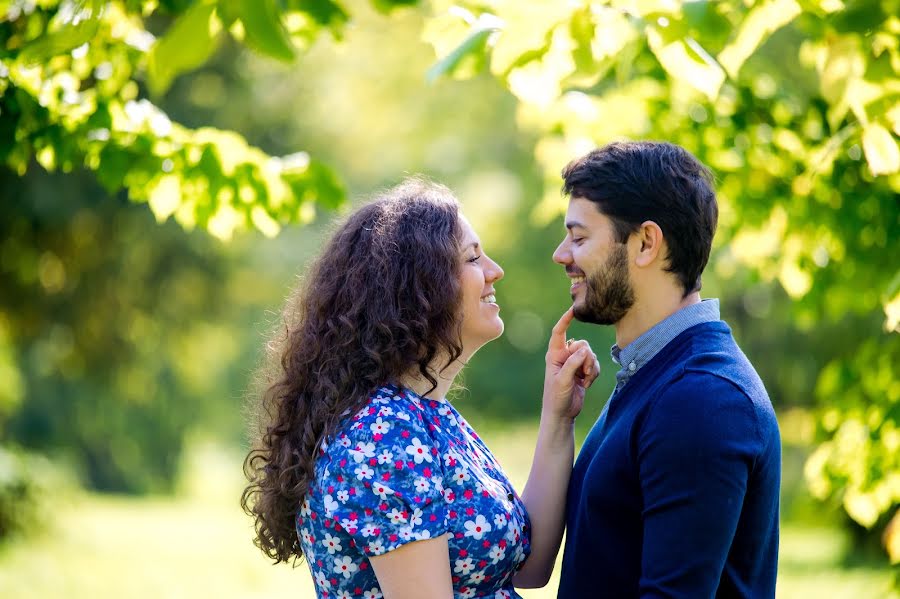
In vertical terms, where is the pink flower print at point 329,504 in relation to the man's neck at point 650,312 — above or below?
below

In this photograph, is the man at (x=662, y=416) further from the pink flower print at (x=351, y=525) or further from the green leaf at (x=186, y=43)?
the green leaf at (x=186, y=43)

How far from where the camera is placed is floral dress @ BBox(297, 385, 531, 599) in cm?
242

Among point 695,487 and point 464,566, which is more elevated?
point 695,487

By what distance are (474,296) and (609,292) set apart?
368 millimetres

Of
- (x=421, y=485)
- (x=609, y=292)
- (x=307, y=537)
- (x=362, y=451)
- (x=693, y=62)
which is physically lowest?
(x=307, y=537)

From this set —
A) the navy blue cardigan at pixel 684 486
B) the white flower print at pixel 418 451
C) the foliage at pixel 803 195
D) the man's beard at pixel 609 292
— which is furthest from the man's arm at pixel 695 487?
the foliage at pixel 803 195

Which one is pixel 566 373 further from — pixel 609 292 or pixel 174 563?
pixel 174 563

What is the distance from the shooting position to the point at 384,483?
2.43 meters

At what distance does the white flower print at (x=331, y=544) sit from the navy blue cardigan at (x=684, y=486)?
0.60 metres

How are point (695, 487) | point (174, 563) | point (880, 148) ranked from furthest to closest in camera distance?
1. point (174, 563)
2. point (880, 148)
3. point (695, 487)

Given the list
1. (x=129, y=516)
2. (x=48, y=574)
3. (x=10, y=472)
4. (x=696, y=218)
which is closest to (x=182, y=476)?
(x=129, y=516)

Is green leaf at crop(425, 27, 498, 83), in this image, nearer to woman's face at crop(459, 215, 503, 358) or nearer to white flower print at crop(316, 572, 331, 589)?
woman's face at crop(459, 215, 503, 358)

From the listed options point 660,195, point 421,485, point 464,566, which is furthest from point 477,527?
point 660,195

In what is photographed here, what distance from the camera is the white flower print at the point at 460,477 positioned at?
2605 millimetres
